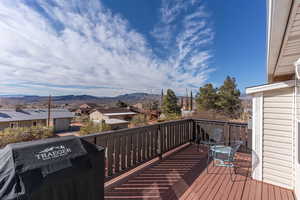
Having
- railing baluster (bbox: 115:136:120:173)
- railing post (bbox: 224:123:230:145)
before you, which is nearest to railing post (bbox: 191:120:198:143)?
railing post (bbox: 224:123:230:145)

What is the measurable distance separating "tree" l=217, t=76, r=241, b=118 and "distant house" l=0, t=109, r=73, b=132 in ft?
81.8

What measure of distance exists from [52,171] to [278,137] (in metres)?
3.21

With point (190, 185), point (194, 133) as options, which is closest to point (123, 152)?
point (190, 185)

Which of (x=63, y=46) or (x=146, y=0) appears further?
(x=63, y=46)

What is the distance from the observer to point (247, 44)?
36.5 ft

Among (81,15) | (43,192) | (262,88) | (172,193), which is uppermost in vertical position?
(81,15)

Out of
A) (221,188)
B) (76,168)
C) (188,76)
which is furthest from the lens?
(188,76)

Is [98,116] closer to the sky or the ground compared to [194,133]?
closer to the ground

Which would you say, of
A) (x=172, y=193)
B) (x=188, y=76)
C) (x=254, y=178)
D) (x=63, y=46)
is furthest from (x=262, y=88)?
(x=188, y=76)

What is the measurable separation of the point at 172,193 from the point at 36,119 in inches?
1066

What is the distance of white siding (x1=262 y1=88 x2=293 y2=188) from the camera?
7.64 feet

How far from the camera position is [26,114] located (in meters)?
22.3

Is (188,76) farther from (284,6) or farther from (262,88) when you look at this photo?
(284,6)

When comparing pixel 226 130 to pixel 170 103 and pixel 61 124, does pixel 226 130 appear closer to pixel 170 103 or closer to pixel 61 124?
pixel 170 103
